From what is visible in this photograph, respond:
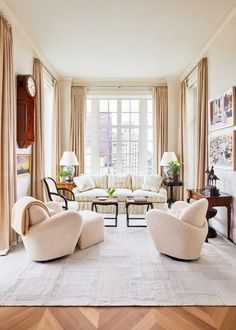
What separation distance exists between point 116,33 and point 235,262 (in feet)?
12.7

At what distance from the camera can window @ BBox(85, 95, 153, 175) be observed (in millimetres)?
6664

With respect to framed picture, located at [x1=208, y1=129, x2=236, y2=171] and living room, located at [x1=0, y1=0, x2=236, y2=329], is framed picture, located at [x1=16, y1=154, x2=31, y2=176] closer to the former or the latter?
living room, located at [x1=0, y1=0, x2=236, y2=329]

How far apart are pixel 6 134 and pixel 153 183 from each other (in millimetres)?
3590

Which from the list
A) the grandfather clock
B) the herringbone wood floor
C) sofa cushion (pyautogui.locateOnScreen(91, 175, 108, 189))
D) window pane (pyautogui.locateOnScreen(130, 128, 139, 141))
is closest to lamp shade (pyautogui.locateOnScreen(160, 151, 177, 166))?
window pane (pyautogui.locateOnScreen(130, 128, 139, 141))

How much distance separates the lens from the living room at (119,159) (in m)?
2.25

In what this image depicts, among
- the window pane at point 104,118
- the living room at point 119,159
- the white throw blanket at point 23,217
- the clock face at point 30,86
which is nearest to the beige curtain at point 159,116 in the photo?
the living room at point 119,159

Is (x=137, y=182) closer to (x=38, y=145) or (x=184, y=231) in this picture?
(x=38, y=145)

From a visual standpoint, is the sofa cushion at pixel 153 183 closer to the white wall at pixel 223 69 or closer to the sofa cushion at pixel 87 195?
the sofa cushion at pixel 87 195

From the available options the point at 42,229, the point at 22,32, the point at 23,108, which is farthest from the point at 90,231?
the point at 22,32

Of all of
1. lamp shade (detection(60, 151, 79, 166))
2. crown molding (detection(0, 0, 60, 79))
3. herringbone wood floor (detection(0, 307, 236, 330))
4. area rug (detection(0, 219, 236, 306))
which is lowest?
herringbone wood floor (detection(0, 307, 236, 330))

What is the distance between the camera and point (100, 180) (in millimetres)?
6125

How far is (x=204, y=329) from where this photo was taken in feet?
6.09

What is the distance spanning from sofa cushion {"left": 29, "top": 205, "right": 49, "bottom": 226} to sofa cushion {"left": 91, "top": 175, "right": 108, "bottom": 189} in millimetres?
3171

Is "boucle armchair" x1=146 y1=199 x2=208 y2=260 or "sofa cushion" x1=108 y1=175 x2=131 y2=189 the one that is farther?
"sofa cushion" x1=108 y1=175 x2=131 y2=189
